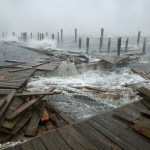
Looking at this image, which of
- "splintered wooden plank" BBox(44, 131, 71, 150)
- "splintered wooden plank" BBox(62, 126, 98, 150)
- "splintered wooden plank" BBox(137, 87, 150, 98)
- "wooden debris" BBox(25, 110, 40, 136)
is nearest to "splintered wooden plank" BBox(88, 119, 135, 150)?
"splintered wooden plank" BBox(62, 126, 98, 150)

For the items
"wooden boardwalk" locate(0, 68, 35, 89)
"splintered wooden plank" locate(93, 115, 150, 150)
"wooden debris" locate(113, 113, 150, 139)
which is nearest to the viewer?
"splintered wooden plank" locate(93, 115, 150, 150)

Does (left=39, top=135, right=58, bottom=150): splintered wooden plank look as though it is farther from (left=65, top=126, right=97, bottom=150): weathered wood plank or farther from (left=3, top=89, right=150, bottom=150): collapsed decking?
(left=65, top=126, right=97, bottom=150): weathered wood plank

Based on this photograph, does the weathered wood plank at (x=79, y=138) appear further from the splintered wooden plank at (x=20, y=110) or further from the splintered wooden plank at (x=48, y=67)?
the splintered wooden plank at (x=48, y=67)

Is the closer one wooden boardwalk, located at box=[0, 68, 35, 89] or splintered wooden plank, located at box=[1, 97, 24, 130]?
splintered wooden plank, located at box=[1, 97, 24, 130]

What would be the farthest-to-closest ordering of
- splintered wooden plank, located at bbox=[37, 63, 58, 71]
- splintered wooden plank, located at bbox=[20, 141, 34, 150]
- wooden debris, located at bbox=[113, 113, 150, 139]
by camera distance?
splintered wooden plank, located at bbox=[37, 63, 58, 71] < wooden debris, located at bbox=[113, 113, 150, 139] < splintered wooden plank, located at bbox=[20, 141, 34, 150]

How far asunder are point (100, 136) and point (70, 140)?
797mm

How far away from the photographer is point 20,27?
12644 centimetres

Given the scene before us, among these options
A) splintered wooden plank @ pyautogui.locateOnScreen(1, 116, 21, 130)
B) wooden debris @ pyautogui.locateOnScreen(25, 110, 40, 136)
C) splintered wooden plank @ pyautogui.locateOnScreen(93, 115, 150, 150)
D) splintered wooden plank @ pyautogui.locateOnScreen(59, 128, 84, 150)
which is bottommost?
wooden debris @ pyautogui.locateOnScreen(25, 110, 40, 136)

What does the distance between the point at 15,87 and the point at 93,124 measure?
7.71 meters

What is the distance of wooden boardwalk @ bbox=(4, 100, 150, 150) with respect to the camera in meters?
5.12

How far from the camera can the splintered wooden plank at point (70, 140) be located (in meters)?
5.06

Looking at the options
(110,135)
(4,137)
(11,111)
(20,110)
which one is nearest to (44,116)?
(20,110)

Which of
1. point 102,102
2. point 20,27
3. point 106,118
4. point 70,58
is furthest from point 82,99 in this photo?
point 20,27

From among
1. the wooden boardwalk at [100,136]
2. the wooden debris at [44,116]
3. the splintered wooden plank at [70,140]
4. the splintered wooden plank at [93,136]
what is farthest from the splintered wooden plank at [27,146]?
the wooden debris at [44,116]
